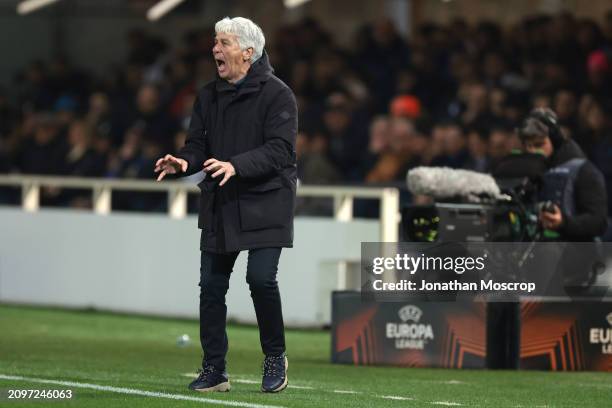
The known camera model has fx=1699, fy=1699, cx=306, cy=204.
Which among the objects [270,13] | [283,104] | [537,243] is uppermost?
[270,13]

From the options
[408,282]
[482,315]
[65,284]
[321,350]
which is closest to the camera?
[408,282]

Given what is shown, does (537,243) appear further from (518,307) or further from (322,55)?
(322,55)

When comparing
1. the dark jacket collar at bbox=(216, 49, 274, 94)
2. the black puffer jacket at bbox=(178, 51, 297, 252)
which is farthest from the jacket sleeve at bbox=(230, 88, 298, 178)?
the dark jacket collar at bbox=(216, 49, 274, 94)

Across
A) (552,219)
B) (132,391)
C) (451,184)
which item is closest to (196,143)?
(132,391)

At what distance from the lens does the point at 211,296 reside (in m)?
9.53

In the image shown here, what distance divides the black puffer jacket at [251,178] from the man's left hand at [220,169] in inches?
9.8

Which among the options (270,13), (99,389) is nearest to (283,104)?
(99,389)

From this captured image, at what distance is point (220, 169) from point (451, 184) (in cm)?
315

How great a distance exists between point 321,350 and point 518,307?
2311 millimetres

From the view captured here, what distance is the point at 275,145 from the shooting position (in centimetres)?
932

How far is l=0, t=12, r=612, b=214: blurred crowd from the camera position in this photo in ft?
58.6

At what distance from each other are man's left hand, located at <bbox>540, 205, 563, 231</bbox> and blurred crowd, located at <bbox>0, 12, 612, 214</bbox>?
4.30m
